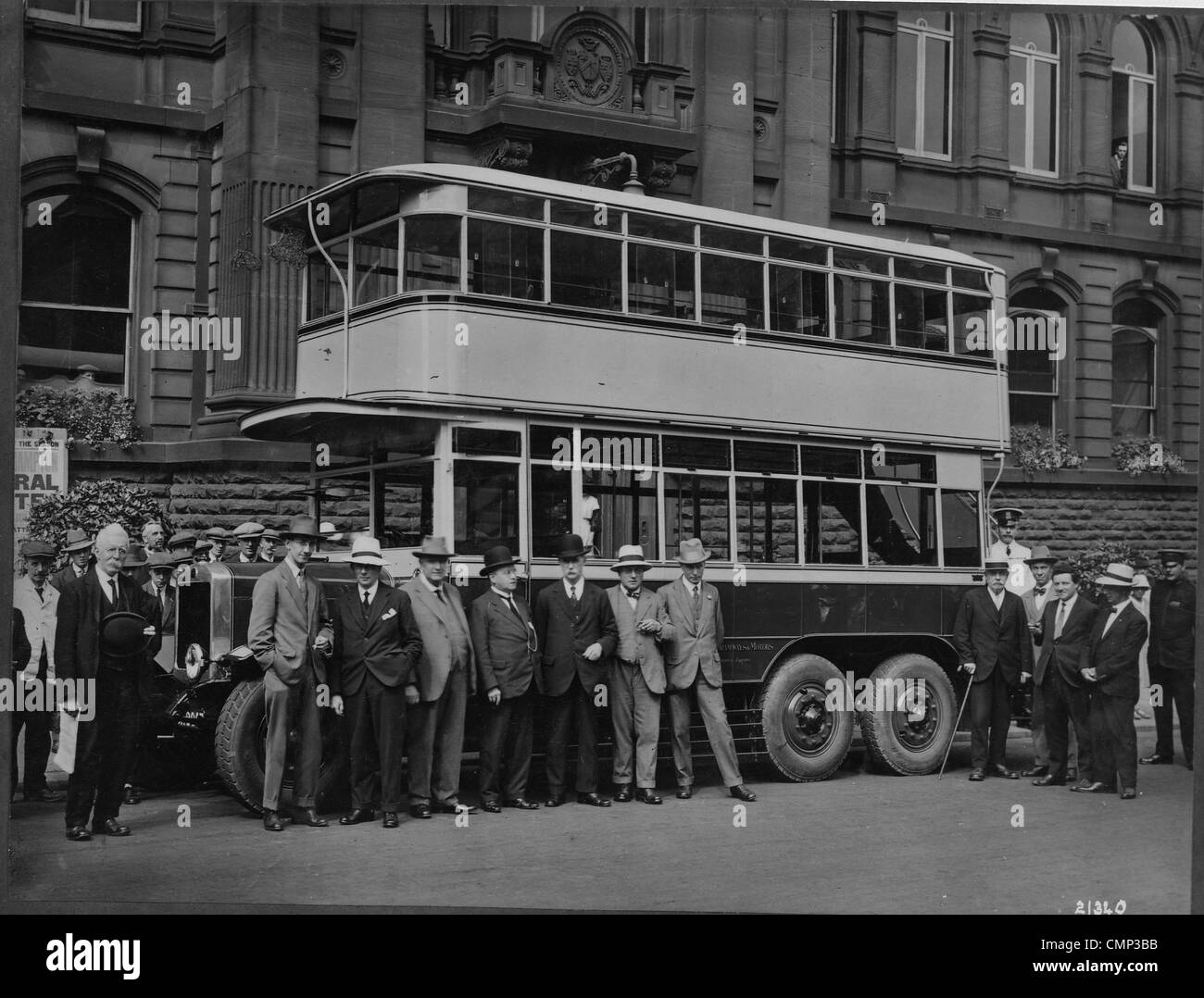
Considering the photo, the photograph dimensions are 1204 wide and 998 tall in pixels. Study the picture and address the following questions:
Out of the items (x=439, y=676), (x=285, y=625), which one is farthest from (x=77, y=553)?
(x=439, y=676)

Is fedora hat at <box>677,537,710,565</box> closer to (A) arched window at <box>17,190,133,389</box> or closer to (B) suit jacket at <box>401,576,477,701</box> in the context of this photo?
(B) suit jacket at <box>401,576,477,701</box>

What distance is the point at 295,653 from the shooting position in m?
7.16

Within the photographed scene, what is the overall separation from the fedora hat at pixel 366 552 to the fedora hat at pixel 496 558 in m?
0.60

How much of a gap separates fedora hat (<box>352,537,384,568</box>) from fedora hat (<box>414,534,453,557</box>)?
0.75ft

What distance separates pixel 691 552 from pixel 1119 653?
2.63m

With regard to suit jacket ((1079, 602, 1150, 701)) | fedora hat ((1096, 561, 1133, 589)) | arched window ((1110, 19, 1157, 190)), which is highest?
arched window ((1110, 19, 1157, 190))

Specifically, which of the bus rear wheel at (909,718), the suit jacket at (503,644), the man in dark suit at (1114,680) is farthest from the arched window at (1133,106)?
the suit jacket at (503,644)

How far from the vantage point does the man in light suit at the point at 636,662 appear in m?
7.63

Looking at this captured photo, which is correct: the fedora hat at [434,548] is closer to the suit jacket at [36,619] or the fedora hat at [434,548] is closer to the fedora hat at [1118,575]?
the suit jacket at [36,619]

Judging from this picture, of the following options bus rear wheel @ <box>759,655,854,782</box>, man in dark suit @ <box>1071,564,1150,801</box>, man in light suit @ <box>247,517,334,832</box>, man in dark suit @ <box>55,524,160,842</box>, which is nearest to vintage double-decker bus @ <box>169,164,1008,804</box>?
bus rear wheel @ <box>759,655,854,782</box>

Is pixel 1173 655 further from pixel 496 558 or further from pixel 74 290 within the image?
pixel 74 290

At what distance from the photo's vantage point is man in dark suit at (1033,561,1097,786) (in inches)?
303
